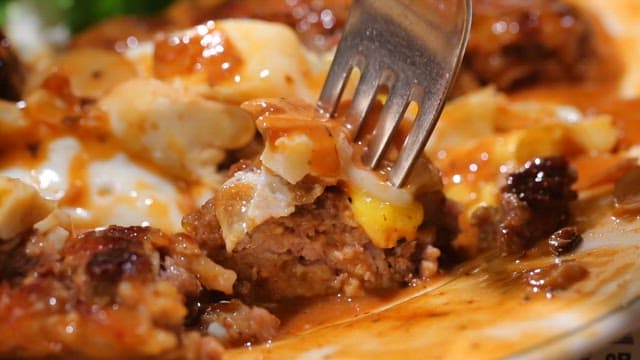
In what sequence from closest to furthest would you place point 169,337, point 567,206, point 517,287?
1. point 169,337
2. point 517,287
3. point 567,206

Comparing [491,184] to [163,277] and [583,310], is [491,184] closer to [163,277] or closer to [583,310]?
[583,310]

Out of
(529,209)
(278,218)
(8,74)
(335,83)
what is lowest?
(8,74)

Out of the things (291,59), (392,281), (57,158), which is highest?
(291,59)

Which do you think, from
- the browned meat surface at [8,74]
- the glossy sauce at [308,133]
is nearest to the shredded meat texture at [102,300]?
the glossy sauce at [308,133]

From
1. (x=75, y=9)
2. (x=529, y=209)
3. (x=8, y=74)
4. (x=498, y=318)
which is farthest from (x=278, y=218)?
(x=75, y=9)

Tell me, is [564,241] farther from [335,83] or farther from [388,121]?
[335,83]

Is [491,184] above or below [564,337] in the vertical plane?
below

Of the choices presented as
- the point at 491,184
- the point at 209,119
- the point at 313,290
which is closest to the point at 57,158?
the point at 209,119
